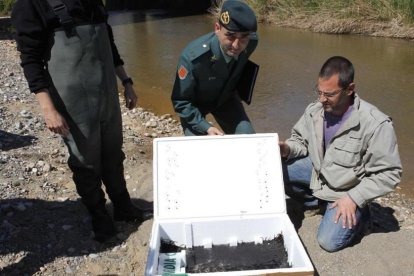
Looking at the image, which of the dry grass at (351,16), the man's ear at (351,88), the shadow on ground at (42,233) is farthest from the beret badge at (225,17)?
the dry grass at (351,16)

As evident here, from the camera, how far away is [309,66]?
928 centimetres

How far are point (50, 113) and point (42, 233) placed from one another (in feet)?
3.45

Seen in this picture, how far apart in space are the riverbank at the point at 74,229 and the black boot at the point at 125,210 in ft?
0.17

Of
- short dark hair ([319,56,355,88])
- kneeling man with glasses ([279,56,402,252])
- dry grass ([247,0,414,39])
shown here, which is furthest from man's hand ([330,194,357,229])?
dry grass ([247,0,414,39])

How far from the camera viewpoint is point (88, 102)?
107 inches

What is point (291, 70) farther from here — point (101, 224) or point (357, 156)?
point (101, 224)

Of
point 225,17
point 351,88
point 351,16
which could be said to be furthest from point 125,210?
point 351,16

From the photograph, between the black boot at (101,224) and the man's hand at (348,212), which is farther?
the black boot at (101,224)

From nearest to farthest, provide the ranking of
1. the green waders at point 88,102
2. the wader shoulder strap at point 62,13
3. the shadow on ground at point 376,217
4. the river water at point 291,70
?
the wader shoulder strap at point 62,13 < the green waders at point 88,102 < the shadow on ground at point 376,217 < the river water at point 291,70

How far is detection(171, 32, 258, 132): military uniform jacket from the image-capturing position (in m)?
3.23

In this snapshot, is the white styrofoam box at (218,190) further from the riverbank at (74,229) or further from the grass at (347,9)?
the grass at (347,9)

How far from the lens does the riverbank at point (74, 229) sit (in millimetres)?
2885

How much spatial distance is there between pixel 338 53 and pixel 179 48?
12.5ft

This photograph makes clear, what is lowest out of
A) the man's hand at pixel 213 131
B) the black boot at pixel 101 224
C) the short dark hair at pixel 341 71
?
the black boot at pixel 101 224
